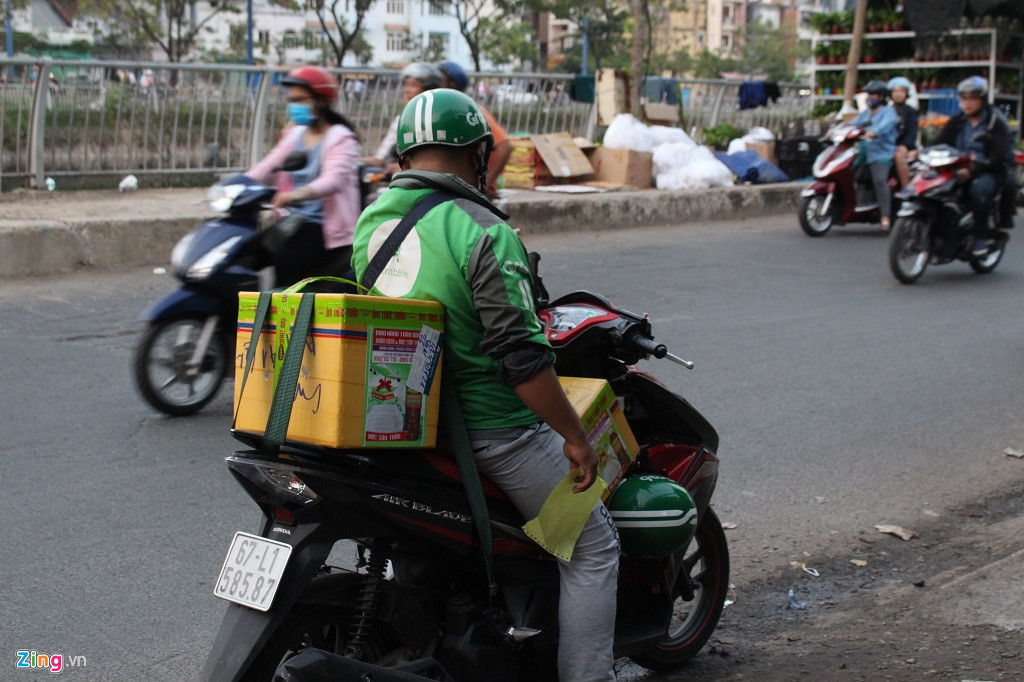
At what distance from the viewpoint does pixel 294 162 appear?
6148 millimetres

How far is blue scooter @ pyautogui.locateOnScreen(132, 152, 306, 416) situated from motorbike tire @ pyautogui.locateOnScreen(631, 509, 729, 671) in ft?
10.2

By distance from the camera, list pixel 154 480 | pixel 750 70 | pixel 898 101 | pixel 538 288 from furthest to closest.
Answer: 1. pixel 750 70
2. pixel 898 101
3. pixel 154 480
4. pixel 538 288

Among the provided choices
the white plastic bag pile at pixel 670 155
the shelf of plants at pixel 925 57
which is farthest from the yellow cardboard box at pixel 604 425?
the shelf of plants at pixel 925 57

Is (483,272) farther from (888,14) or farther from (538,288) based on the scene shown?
(888,14)

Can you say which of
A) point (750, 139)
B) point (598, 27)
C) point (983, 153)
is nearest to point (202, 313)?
point (983, 153)

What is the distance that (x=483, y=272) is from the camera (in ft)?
8.03

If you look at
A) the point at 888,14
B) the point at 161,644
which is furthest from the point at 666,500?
the point at 888,14

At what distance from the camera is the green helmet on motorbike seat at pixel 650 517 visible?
2926mm

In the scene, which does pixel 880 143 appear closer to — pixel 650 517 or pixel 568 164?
pixel 568 164

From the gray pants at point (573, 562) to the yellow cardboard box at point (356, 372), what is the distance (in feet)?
0.77

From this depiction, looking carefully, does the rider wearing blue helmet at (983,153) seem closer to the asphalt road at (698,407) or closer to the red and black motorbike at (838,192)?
the asphalt road at (698,407)

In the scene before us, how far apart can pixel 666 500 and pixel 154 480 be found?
262cm

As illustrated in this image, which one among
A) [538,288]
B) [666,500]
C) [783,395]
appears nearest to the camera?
[666,500]

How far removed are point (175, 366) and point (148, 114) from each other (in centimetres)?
685
